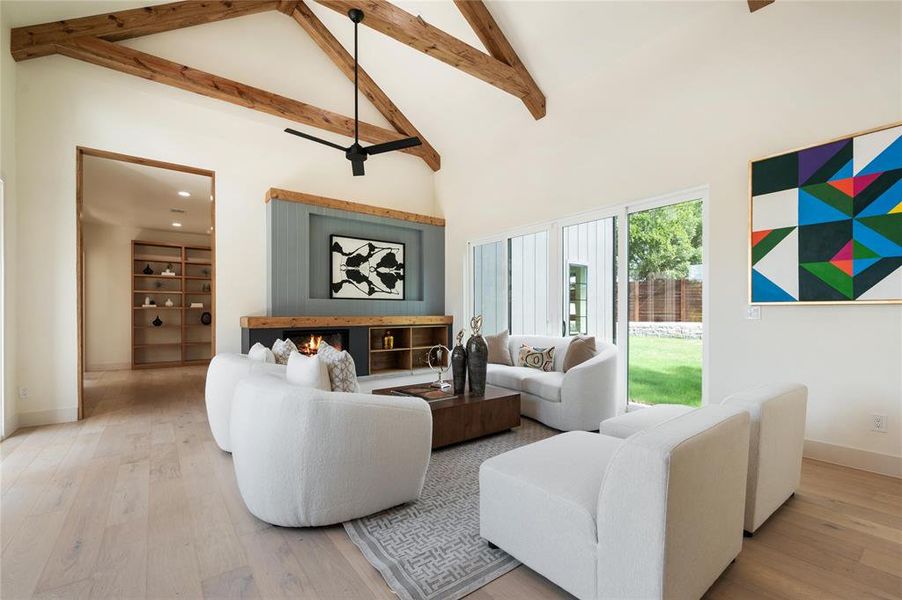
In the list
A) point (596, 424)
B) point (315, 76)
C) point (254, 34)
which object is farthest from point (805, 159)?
Answer: point (254, 34)

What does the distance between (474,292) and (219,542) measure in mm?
4749

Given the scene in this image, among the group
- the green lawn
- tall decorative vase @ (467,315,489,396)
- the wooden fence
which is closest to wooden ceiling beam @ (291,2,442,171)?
the wooden fence

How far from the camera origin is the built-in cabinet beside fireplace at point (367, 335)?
481 centimetres

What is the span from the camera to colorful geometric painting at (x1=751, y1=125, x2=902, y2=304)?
253 cm

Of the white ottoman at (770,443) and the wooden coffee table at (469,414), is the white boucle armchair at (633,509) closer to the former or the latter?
the white ottoman at (770,443)

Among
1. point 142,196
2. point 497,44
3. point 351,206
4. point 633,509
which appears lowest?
point 633,509

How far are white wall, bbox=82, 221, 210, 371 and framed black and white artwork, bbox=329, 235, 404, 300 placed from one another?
4931mm

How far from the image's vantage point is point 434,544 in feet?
5.84

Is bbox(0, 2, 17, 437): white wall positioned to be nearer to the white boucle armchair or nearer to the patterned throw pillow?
the white boucle armchair

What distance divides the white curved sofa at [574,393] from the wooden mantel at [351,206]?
10.6 feet

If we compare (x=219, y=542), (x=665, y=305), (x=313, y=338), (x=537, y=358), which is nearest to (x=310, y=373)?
(x=219, y=542)

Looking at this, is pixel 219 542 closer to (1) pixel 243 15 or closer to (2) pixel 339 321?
(2) pixel 339 321

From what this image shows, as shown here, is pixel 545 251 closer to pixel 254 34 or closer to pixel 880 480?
pixel 880 480

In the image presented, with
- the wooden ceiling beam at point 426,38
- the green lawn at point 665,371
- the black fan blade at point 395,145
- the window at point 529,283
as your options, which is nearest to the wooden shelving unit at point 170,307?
the black fan blade at point 395,145
